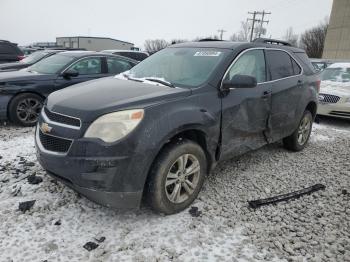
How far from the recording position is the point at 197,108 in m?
3.39

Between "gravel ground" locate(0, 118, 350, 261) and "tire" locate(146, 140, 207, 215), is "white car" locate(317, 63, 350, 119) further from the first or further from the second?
"tire" locate(146, 140, 207, 215)

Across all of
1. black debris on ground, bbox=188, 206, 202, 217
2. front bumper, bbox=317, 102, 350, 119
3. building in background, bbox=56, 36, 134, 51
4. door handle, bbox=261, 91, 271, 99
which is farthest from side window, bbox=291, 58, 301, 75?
building in background, bbox=56, 36, 134, 51

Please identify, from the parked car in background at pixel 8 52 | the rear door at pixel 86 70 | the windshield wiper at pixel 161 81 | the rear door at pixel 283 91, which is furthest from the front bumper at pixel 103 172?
the parked car in background at pixel 8 52

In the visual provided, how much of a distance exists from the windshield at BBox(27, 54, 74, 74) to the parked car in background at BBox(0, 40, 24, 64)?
18.5ft

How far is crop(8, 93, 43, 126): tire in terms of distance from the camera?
6.43 metres

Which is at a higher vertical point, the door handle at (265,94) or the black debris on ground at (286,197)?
the door handle at (265,94)

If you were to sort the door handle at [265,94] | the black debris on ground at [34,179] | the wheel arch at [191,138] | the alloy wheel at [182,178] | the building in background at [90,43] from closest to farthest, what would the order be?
the wheel arch at [191,138], the alloy wheel at [182,178], the black debris on ground at [34,179], the door handle at [265,94], the building in background at [90,43]

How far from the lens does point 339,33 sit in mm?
43906

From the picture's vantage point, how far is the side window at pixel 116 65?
25.5 ft

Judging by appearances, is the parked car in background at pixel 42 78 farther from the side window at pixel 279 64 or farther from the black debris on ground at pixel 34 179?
the side window at pixel 279 64

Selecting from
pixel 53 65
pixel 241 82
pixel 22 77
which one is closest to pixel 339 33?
pixel 53 65

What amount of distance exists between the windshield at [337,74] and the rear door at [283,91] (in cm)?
483

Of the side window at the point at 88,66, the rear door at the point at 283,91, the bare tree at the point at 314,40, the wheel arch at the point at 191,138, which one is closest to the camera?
the wheel arch at the point at 191,138

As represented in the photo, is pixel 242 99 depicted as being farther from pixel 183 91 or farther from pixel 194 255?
pixel 194 255
